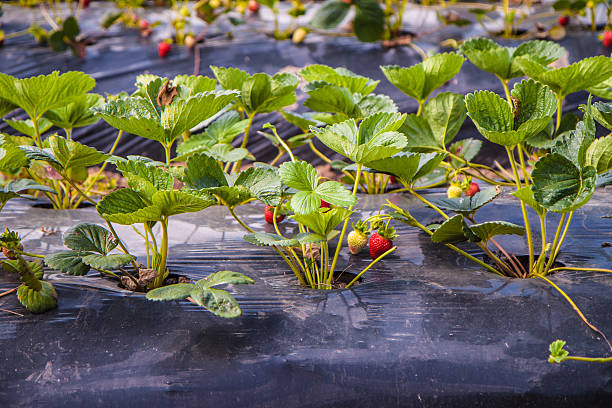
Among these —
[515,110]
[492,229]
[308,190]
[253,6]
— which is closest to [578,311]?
[492,229]

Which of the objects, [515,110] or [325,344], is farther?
[515,110]

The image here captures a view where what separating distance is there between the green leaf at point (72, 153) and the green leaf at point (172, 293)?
1.07 feet

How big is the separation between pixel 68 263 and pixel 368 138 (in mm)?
600

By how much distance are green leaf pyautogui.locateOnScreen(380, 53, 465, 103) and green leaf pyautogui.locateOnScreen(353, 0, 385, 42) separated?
4.62 ft

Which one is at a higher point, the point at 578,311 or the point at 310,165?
the point at 310,165

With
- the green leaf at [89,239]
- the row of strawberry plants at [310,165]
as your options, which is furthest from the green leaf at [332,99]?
the green leaf at [89,239]

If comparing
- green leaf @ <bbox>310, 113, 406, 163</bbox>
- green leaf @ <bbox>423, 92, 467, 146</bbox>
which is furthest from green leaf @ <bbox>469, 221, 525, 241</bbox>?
green leaf @ <bbox>423, 92, 467, 146</bbox>

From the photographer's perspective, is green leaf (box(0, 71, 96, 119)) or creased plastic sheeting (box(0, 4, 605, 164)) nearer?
green leaf (box(0, 71, 96, 119))

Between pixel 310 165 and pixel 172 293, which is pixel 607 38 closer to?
pixel 310 165

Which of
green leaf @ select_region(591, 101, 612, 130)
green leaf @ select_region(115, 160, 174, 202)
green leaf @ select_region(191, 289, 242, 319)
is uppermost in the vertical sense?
green leaf @ select_region(591, 101, 612, 130)

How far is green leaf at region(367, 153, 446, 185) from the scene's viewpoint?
0.99 metres

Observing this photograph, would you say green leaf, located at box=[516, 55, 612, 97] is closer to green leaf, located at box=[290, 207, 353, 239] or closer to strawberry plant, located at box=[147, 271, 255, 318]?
green leaf, located at box=[290, 207, 353, 239]

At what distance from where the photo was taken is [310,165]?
0.94 m

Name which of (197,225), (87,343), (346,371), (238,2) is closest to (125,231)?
(197,225)
